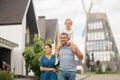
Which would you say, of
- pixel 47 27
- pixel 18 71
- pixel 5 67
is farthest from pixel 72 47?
pixel 47 27

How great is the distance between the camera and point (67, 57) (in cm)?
696

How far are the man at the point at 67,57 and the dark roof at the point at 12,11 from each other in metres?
22.6

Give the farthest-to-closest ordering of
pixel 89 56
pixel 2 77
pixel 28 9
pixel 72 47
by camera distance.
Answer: pixel 89 56 < pixel 28 9 < pixel 2 77 < pixel 72 47

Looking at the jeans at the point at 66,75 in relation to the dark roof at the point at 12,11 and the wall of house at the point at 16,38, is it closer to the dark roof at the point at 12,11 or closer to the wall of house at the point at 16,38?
the wall of house at the point at 16,38

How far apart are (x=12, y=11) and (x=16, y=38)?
2505mm

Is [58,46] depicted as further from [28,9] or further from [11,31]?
[28,9]

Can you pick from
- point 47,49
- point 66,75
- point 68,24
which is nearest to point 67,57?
point 66,75

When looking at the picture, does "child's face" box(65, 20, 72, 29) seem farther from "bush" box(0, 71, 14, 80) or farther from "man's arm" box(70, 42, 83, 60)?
"bush" box(0, 71, 14, 80)

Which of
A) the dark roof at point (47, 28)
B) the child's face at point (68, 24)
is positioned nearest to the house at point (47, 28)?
the dark roof at point (47, 28)

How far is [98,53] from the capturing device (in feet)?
334

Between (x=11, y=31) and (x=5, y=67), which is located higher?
(x=11, y=31)

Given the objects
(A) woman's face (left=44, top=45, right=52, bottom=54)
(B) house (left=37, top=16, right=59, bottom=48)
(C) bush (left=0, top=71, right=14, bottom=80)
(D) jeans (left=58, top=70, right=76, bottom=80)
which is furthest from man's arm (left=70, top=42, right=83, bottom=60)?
(B) house (left=37, top=16, right=59, bottom=48)

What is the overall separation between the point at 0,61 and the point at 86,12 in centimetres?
8133

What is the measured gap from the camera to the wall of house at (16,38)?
28962mm
